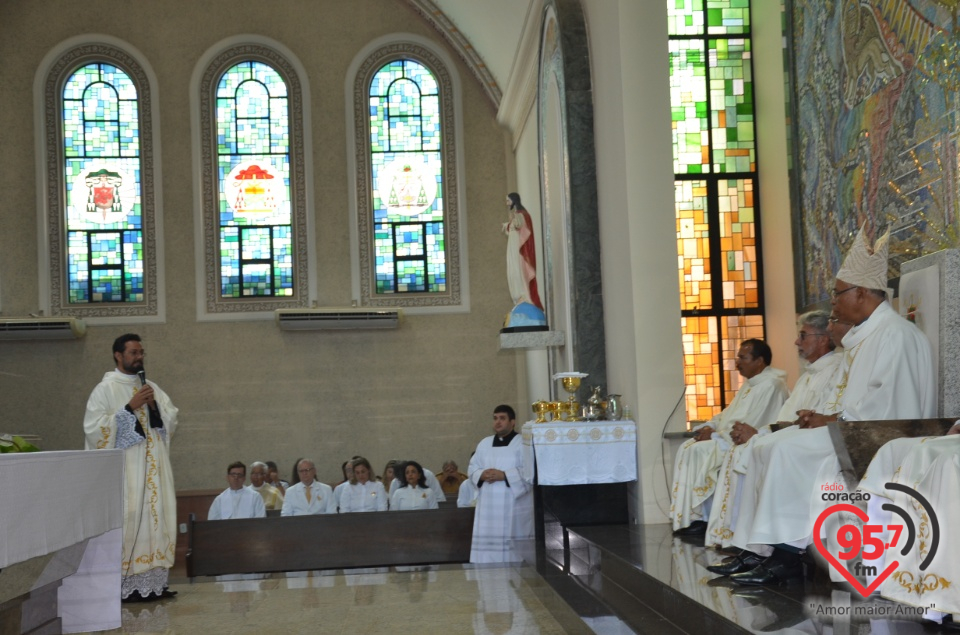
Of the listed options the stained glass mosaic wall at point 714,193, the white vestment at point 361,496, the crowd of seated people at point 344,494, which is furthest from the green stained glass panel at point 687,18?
the white vestment at point 361,496

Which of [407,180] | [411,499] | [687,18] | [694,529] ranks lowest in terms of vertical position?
[411,499]

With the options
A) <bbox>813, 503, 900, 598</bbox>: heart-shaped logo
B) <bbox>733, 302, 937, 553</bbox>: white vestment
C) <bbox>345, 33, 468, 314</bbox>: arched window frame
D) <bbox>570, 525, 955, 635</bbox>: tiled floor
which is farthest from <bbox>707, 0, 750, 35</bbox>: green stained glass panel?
<bbox>813, 503, 900, 598</bbox>: heart-shaped logo

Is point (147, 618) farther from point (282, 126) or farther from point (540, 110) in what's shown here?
point (282, 126)

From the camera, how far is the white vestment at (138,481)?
23.3 ft

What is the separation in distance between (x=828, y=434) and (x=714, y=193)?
5.28 meters

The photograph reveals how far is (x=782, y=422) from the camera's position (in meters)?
5.62


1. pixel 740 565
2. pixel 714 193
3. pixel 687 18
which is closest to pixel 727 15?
pixel 687 18

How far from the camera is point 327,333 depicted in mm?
14109

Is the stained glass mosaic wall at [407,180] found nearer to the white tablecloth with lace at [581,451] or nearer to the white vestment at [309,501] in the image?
the white vestment at [309,501]

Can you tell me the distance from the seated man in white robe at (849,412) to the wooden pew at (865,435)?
13 centimetres

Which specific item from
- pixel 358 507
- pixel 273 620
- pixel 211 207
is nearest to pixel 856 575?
pixel 273 620

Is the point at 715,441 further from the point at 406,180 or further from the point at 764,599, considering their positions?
the point at 406,180

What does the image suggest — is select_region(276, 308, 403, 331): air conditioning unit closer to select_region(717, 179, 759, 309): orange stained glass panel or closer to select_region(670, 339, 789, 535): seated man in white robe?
select_region(717, 179, 759, 309): orange stained glass panel

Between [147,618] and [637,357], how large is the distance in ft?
11.9
